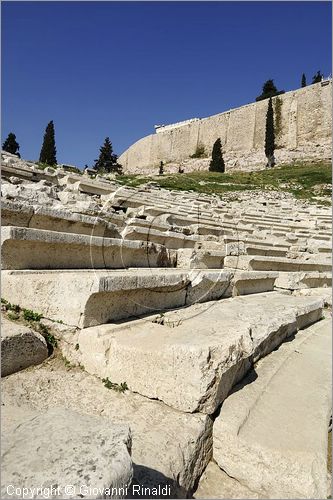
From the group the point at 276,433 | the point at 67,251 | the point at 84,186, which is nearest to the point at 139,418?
the point at 276,433

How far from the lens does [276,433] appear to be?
77.0 inches

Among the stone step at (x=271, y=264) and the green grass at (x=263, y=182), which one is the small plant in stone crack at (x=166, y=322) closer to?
the stone step at (x=271, y=264)

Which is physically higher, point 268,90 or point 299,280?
point 268,90

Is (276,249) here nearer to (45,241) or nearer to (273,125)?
(45,241)

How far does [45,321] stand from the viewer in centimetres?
260

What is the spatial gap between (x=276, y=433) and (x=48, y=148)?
3342 centimetres

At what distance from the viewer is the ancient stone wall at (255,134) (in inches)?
1655

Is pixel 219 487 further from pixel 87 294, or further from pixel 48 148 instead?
pixel 48 148

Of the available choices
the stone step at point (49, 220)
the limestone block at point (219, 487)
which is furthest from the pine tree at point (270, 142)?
the limestone block at point (219, 487)

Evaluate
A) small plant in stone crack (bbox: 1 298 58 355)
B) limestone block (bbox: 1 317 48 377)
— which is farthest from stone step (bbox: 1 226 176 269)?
limestone block (bbox: 1 317 48 377)

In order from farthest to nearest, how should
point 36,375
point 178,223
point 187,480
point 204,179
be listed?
point 204,179 < point 178,223 < point 36,375 < point 187,480

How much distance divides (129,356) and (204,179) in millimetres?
28055

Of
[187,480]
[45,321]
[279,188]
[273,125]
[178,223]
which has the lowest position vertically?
[187,480]

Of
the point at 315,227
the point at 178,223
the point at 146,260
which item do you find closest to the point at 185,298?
the point at 146,260
